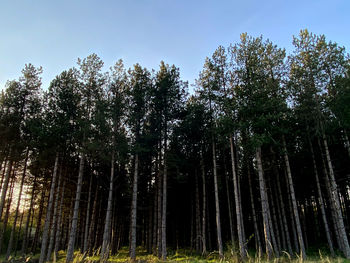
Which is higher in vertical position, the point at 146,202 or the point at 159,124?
the point at 159,124

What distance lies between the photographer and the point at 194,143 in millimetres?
20344

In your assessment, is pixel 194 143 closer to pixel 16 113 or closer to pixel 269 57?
pixel 269 57

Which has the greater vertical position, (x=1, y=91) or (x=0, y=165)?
(x=1, y=91)

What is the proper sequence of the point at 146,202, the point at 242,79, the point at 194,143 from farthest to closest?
1. the point at 146,202
2. the point at 194,143
3. the point at 242,79

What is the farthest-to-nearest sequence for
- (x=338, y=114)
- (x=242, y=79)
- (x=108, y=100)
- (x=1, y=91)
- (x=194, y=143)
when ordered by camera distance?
(x=194, y=143) < (x=1, y=91) < (x=108, y=100) < (x=242, y=79) < (x=338, y=114)

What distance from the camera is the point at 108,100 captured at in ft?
56.6

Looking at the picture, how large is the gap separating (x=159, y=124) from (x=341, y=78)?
1232 cm

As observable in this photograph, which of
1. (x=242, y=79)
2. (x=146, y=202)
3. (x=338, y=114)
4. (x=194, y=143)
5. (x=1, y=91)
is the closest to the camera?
(x=338, y=114)

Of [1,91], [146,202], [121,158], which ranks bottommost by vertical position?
[146,202]

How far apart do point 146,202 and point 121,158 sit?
418 inches

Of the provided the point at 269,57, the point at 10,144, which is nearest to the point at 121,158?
the point at 10,144

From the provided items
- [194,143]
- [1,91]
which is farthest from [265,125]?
[1,91]

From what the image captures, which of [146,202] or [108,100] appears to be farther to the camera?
[146,202]

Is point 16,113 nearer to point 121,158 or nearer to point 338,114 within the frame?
point 121,158
